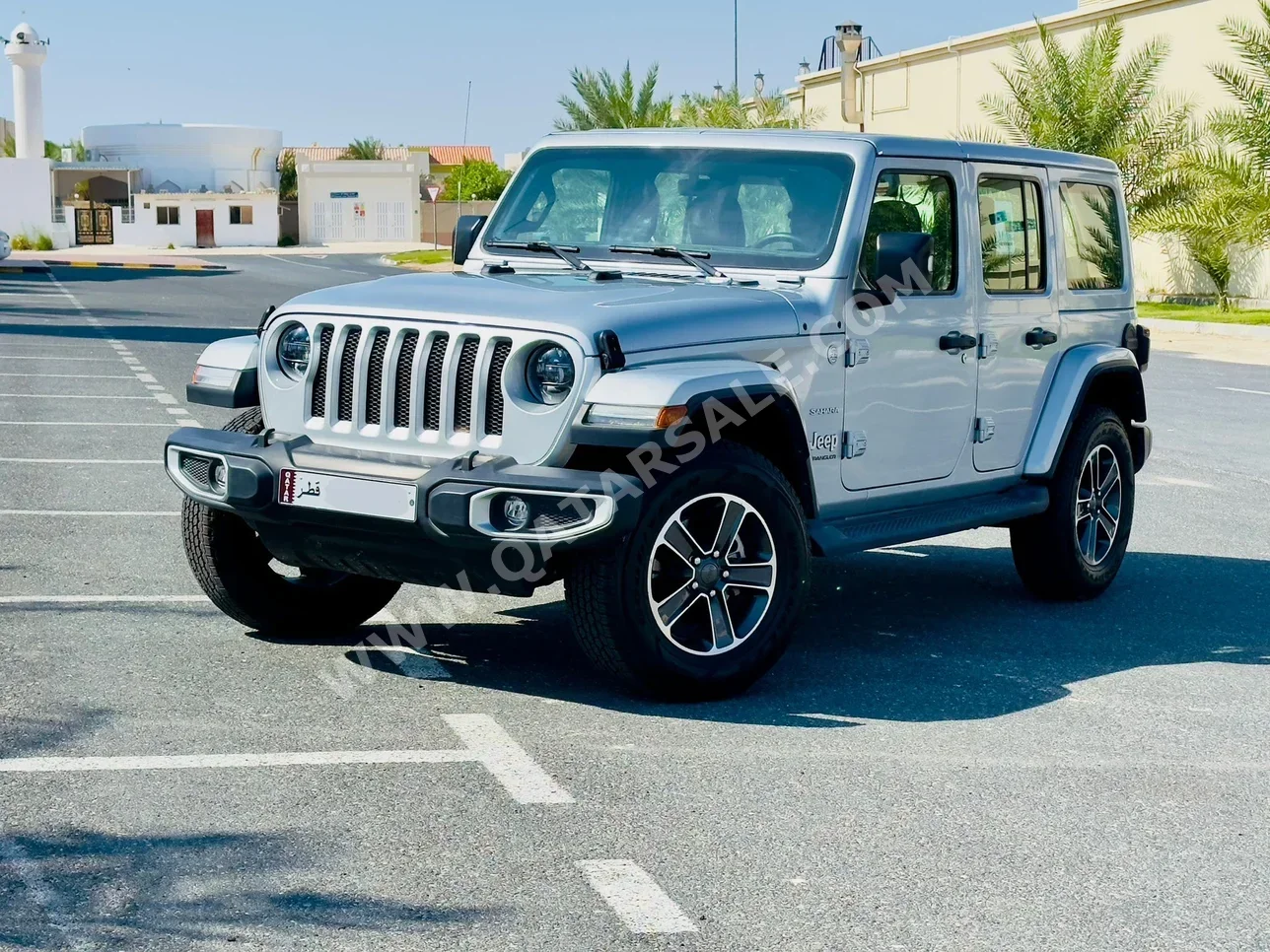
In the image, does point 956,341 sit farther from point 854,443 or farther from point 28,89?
point 28,89

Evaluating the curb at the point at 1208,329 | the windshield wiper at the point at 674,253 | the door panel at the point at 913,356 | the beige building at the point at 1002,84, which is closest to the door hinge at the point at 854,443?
the door panel at the point at 913,356

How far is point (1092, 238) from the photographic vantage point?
795cm

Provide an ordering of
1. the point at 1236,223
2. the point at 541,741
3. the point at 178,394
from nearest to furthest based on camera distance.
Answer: the point at 541,741 < the point at 178,394 < the point at 1236,223

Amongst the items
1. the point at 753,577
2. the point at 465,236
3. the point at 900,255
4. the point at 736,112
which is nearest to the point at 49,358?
the point at 465,236

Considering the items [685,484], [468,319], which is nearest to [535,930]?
[685,484]

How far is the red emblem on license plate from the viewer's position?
5.81 meters

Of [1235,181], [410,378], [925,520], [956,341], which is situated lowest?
[925,520]

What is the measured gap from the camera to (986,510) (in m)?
7.13

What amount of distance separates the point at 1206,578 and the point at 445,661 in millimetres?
3908

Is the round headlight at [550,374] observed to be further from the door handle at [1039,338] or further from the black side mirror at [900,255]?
the door handle at [1039,338]

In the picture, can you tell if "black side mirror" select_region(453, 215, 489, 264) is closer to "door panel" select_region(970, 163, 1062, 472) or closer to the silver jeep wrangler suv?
the silver jeep wrangler suv

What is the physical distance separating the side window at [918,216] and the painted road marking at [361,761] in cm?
238

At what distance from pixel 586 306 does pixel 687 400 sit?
1.70 ft

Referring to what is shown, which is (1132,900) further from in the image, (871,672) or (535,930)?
(871,672)
